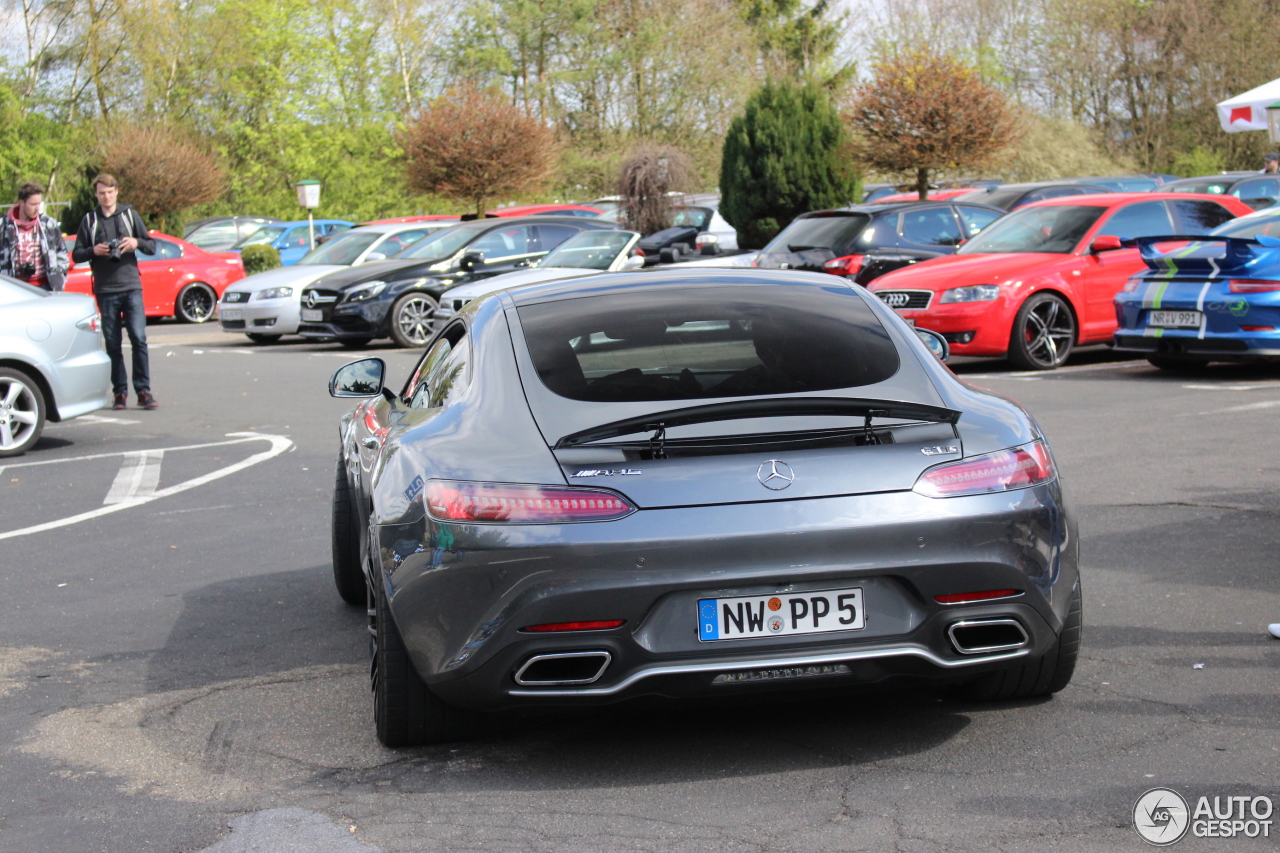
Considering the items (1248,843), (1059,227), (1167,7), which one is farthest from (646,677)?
(1167,7)

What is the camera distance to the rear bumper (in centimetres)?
354

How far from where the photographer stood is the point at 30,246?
12.9 metres

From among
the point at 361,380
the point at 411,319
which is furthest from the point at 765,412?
the point at 411,319

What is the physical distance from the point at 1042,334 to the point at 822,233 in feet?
12.8

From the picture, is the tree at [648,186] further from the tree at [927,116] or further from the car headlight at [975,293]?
the car headlight at [975,293]

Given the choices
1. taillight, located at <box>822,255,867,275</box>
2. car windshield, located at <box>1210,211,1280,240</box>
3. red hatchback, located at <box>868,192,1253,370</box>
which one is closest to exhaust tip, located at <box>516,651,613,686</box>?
car windshield, located at <box>1210,211,1280,240</box>

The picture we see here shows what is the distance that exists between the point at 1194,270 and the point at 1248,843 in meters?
9.74

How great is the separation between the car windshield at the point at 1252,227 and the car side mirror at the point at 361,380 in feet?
28.4

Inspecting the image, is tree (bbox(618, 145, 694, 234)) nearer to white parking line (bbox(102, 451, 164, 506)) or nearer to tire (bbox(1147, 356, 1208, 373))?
tire (bbox(1147, 356, 1208, 373))

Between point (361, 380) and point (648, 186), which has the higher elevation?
point (648, 186)

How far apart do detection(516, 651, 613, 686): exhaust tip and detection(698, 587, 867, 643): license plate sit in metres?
0.27

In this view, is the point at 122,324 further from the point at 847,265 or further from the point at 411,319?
the point at 847,265

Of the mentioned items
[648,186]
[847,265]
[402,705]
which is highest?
[648,186]

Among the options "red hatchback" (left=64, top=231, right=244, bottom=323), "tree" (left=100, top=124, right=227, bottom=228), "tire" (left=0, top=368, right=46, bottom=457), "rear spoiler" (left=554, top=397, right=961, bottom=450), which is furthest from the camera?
"tree" (left=100, top=124, right=227, bottom=228)
